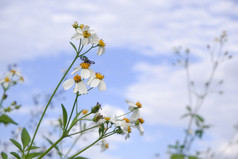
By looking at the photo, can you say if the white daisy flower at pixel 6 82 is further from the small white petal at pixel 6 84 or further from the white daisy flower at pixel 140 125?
the white daisy flower at pixel 140 125

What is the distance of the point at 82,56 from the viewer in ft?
8.02

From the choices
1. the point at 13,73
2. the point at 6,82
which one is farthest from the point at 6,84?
the point at 13,73

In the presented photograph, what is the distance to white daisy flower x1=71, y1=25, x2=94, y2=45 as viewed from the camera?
2.44 m

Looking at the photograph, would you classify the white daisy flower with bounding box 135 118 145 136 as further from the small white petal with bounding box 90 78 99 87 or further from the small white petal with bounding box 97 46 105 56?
the small white petal with bounding box 97 46 105 56

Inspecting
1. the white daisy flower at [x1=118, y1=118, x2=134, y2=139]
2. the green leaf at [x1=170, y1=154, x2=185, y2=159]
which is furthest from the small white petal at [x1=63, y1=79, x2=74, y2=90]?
the green leaf at [x1=170, y1=154, x2=185, y2=159]

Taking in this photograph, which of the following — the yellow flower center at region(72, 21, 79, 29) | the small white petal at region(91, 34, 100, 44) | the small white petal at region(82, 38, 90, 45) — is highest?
the yellow flower center at region(72, 21, 79, 29)

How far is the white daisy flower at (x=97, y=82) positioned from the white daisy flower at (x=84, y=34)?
297 mm

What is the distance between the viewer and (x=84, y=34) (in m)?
2.47

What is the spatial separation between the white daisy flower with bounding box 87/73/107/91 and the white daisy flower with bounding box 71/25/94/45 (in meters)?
0.30

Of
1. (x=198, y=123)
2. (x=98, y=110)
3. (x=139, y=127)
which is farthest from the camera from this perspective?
(x=198, y=123)

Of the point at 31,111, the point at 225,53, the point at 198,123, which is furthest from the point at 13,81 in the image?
the point at 225,53

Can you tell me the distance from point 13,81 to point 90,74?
2.39m

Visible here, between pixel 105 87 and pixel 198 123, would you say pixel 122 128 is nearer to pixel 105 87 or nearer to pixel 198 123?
pixel 105 87

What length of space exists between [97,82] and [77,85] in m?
0.16
